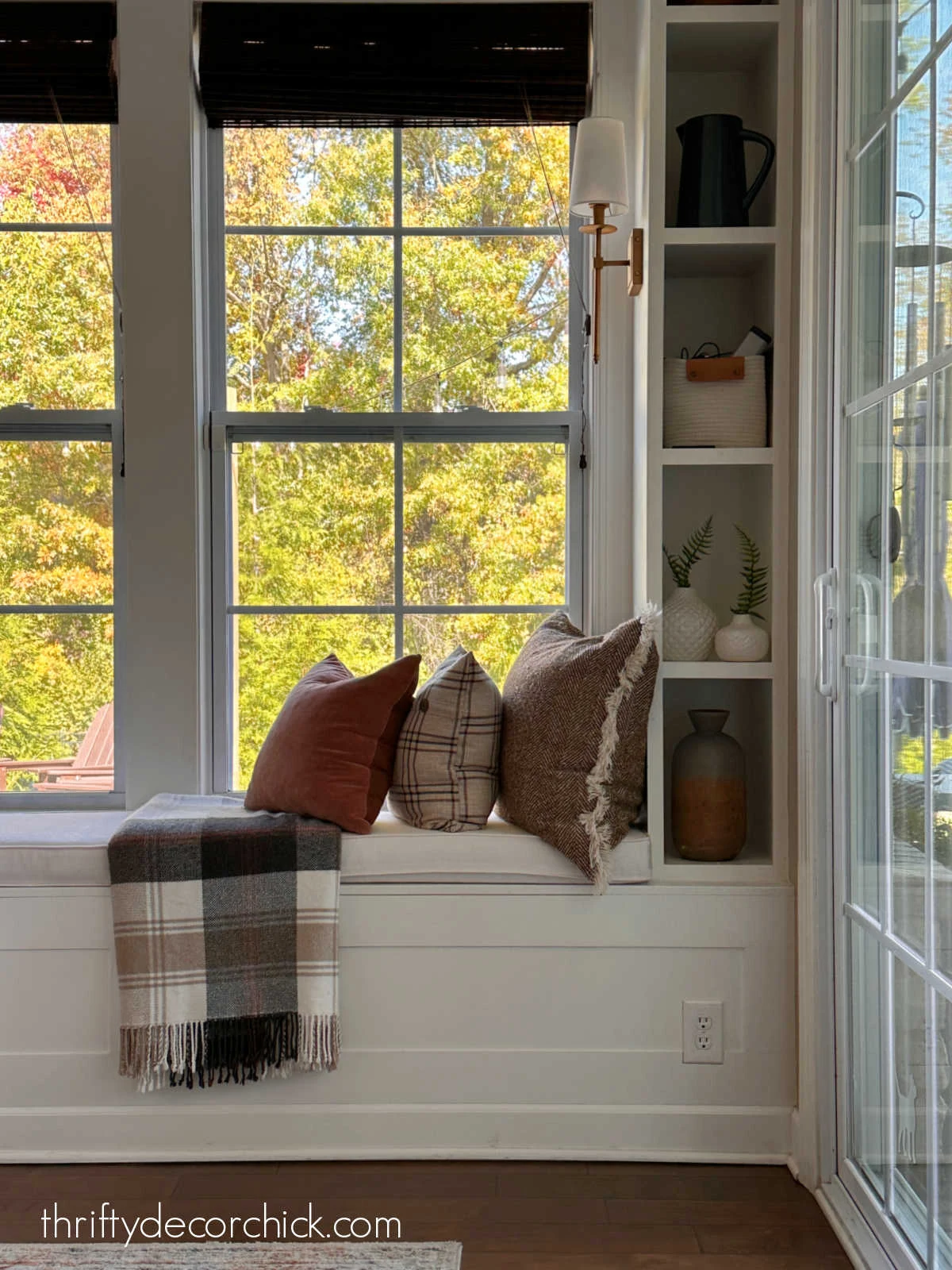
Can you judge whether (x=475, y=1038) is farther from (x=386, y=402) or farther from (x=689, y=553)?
(x=386, y=402)

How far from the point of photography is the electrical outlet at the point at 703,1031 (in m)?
2.53

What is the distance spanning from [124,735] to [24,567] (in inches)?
20.8

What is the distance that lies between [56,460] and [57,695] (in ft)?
2.06

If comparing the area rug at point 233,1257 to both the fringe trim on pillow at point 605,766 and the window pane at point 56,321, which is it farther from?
the window pane at point 56,321

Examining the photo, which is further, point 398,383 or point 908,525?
point 398,383

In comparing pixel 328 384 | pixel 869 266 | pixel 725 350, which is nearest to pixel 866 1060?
pixel 869 266

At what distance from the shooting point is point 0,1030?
255 cm

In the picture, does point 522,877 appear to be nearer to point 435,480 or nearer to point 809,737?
point 809,737

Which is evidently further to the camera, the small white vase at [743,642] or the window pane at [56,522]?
the window pane at [56,522]

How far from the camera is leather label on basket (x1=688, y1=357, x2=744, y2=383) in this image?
2561mm

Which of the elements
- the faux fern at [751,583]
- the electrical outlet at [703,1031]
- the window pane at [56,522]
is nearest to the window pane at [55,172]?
the window pane at [56,522]

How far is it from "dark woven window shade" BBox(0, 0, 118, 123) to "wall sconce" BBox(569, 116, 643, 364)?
1228 mm

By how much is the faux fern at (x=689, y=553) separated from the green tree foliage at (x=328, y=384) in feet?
1.20

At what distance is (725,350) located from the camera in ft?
9.52
